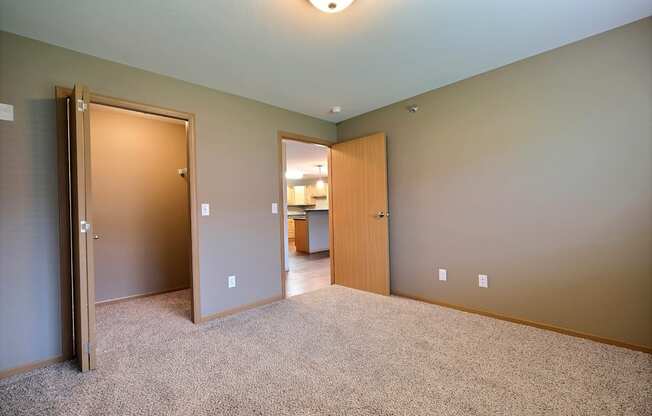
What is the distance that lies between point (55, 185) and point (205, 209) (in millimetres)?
1096

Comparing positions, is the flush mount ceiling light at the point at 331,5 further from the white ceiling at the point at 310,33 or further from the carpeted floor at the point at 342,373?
the carpeted floor at the point at 342,373

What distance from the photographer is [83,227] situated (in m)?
1.92

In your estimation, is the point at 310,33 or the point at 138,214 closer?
the point at 310,33

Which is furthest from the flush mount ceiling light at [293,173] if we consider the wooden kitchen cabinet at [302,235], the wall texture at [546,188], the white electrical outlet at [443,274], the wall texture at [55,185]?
the white electrical outlet at [443,274]

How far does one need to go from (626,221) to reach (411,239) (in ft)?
5.76

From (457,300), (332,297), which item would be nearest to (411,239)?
(457,300)

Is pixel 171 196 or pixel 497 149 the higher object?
pixel 497 149

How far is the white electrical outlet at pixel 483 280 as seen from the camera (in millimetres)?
→ 2826

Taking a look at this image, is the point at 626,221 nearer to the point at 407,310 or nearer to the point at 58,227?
the point at 407,310

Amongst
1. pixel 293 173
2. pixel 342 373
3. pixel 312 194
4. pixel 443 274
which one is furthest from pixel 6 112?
pixel 312 194

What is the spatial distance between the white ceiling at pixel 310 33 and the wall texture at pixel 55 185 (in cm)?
17

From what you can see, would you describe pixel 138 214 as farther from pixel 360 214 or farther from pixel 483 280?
pixel 483 280

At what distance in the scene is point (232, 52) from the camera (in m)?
2.31

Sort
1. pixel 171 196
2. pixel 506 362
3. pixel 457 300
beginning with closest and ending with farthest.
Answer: pixel 506 362
pixel 457 300
pixel 171 196
